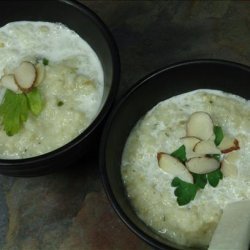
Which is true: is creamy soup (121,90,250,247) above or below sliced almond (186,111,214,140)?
below

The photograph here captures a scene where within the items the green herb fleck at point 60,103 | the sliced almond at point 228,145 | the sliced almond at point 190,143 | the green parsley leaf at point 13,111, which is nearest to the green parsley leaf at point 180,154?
the sliced almond at point 190,143

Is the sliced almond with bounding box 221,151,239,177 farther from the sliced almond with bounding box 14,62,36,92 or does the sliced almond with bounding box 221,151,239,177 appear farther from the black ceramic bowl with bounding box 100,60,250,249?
the sliced almond with bounding box 14,62,36,92

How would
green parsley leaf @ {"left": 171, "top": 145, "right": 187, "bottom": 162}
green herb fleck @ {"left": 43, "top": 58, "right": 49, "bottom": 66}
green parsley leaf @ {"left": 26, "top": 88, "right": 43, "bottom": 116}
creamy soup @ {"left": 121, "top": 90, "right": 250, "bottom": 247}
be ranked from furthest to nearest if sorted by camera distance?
green herb fleck @ {"left": 43, "top": 58, "right": 49, "bottom": 66}, green parsley leaf @ {"left": 26, "top": 88, "right": 43, "bottom": 116}, green parsley leaf @ {"left": 171, "top": 145, "right": 187, "bottom": 162}, creamy soup @ {"left": 121, "top": 90, "right": 250, "bottom": 247}

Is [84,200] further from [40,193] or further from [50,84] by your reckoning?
[50,84]

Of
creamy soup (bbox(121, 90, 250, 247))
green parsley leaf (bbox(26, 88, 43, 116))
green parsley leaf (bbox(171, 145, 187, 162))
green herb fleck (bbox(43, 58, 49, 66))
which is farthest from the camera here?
green herb fleck (bbox(43, 58, 49, 66))

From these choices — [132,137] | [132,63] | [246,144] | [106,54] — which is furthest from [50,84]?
[246,144]

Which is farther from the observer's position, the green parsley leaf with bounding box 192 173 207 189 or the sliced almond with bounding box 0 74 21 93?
the sliced almond with bounding box 0 74 21 93

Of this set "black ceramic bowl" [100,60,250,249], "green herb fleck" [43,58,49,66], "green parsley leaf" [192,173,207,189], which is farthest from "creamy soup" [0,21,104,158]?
"green parsley leaf" [192,173,207,189]
